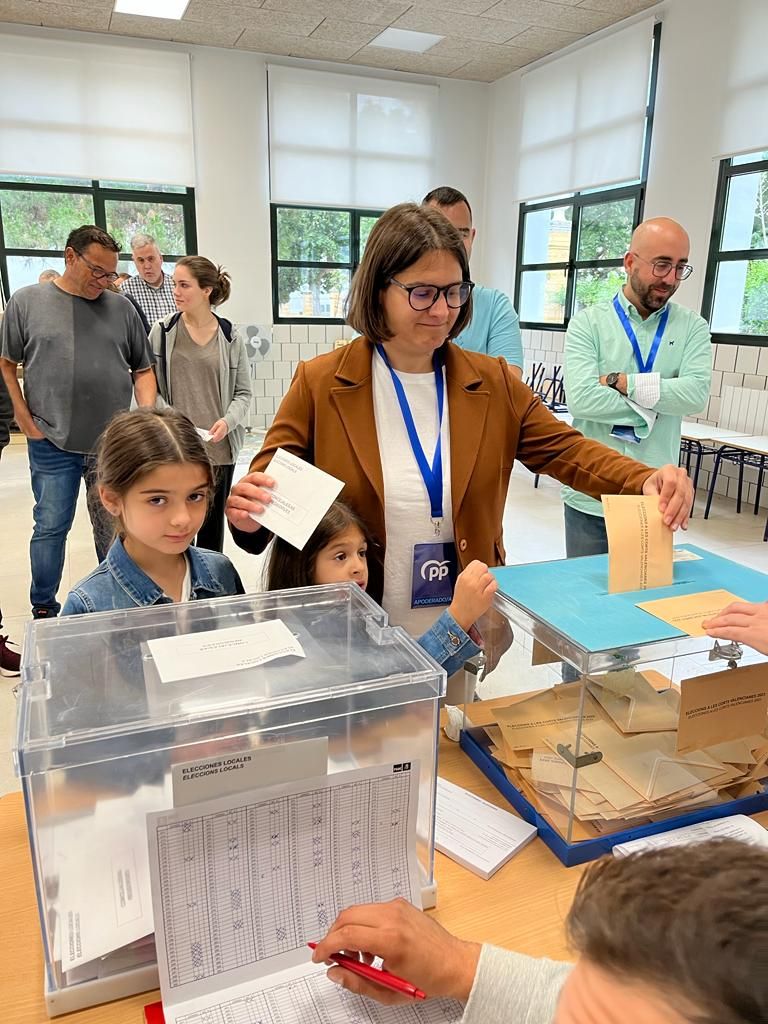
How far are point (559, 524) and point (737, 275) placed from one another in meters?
2.44

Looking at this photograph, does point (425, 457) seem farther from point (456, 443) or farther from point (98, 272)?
point (98, 272)

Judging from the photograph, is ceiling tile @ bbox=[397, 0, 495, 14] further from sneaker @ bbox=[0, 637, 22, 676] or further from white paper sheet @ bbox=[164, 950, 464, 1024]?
white paper sheet @ bbox=[164, 950, 464, 1024]

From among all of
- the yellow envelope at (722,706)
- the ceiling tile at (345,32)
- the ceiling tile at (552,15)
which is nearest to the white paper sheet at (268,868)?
the yellow envelope at (722,706)

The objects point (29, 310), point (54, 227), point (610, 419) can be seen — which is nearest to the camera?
point (610, 419)

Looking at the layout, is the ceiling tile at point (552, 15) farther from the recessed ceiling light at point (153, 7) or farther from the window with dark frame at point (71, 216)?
the window with dark frame at point (71, 216)

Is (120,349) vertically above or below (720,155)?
below

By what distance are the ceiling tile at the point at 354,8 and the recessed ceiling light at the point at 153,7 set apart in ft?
2.38

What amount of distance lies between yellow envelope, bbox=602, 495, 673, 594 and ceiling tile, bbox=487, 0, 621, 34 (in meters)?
6.17

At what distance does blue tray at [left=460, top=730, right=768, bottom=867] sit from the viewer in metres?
0.96

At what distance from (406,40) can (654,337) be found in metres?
Answer: 5.82

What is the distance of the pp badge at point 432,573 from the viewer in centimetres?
146

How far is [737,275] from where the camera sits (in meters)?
5.65

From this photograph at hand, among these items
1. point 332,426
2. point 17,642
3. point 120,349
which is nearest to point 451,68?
point 120,349

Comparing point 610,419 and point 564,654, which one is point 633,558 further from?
point 610,419
